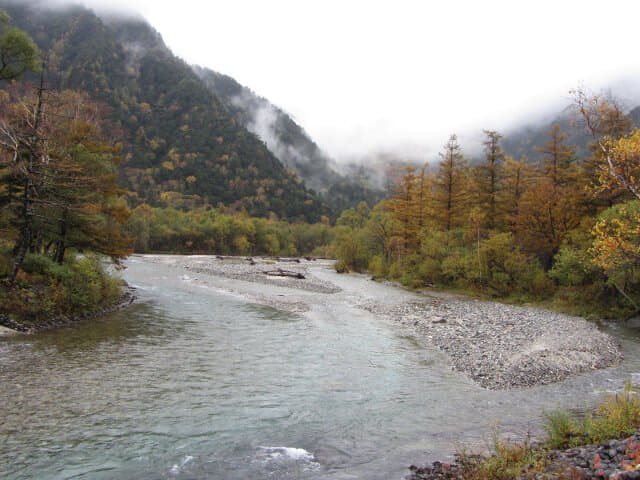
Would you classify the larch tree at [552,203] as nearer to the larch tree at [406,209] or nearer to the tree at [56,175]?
the larch tree at [406,209]

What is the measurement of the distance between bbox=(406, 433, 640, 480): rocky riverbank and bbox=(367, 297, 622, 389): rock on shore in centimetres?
589

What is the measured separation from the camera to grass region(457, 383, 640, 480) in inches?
253

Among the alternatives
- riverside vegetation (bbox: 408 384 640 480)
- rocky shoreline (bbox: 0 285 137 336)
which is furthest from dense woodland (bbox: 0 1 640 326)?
riverside vegetation (bbox: 408 384 640 480)

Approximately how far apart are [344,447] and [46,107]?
23187mm

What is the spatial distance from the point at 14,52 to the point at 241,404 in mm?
23624

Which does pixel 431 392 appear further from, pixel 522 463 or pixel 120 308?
pixel 120 308

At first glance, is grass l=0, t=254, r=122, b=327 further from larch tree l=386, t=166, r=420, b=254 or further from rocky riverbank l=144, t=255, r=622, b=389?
larch tree l=386, t=166, r=420, b=254

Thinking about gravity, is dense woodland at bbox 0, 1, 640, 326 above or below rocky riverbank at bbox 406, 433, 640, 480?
above

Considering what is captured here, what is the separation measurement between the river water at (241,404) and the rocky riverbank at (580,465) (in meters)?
0.68

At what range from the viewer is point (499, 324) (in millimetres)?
22594

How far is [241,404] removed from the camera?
1091 centimetres

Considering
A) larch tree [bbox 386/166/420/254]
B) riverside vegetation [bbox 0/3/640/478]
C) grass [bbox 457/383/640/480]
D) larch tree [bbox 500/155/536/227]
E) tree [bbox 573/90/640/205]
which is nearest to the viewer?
grass [bbox 457/383/640/480]

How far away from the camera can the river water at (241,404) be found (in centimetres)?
795

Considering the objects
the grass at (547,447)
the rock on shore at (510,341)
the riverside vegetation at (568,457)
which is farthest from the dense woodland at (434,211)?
the riverside vegetation at (568,457)
